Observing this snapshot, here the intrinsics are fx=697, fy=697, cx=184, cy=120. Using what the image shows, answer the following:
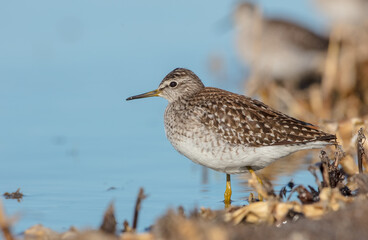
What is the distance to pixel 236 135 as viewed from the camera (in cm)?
695

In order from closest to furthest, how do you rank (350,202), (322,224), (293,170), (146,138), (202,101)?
(322,224) → (350,202) → (202,101) → (293,170) → (146,138)

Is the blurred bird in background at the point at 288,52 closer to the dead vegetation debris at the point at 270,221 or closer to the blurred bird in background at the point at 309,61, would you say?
the blurred bird in background at the point at 309,61

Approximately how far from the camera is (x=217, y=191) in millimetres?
7875

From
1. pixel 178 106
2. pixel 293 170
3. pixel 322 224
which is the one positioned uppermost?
pixel 178 106

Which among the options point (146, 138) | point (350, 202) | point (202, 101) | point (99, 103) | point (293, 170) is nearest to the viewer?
point (350, 202)

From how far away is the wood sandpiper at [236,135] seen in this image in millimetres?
6910

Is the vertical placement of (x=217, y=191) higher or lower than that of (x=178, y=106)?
lower

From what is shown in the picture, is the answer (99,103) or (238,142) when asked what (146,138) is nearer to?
(99,103)

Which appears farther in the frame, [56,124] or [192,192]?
[56,124]

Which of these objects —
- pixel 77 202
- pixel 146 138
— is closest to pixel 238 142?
pixel 77 202

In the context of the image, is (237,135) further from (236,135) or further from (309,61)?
(309,61)

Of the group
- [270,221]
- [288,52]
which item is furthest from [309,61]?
[270,221]

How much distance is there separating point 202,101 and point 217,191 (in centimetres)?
112

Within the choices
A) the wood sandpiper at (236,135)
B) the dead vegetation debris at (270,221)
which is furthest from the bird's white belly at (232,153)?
the dead vegetation debris at (270,221)
